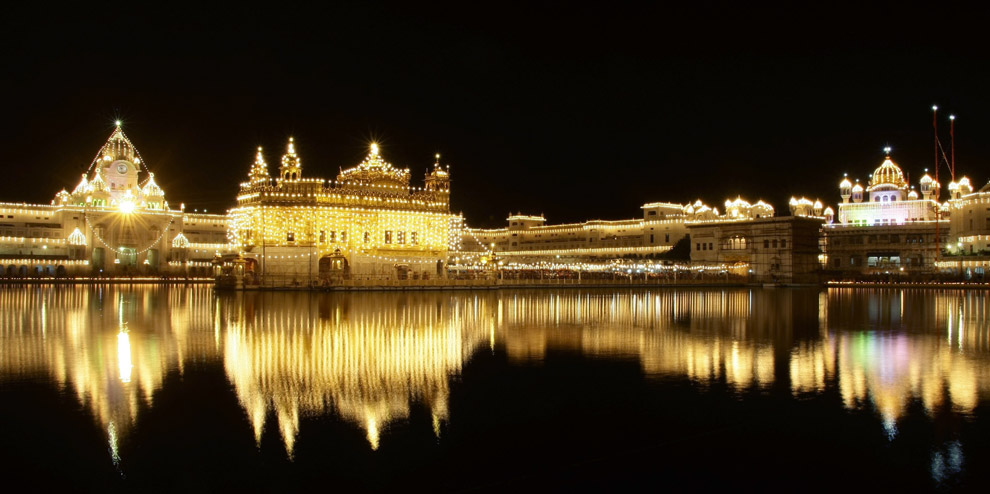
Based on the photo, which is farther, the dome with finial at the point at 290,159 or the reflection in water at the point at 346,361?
the dome with finial at the point at 290,159

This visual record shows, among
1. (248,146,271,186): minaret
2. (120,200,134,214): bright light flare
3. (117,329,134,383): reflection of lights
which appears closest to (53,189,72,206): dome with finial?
(120,200,134,214): bright light flare

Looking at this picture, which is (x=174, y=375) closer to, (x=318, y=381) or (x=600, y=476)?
(x=318, y=381)

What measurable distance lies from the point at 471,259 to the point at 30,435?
174 feet

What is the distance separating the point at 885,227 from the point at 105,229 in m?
65.0

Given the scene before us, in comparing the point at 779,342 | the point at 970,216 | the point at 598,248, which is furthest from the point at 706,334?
the point at 598,248

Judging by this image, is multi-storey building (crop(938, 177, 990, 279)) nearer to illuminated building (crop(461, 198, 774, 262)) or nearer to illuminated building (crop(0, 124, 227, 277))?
illuminated building (crop(461, 198, 774, 262))

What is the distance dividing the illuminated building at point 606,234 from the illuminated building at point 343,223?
Answer: 25.3m

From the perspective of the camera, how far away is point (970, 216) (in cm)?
6159

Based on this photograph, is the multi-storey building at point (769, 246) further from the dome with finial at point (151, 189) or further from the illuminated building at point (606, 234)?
the dome with finial at point (151, 189)

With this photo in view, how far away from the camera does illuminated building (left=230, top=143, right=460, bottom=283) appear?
48.1 metres

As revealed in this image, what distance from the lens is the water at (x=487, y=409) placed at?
739 centimetres

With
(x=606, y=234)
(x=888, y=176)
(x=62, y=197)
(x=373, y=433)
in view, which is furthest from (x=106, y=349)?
(x=606, y=234)

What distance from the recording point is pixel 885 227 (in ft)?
229

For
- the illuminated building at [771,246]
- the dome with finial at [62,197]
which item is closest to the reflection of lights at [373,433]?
the illuminated building at [771,246]
